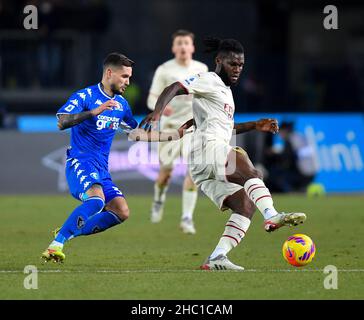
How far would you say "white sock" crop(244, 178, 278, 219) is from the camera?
910 centimetres

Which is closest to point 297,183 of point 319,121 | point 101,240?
point 319,121

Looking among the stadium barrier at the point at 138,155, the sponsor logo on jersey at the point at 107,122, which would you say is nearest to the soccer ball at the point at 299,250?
the sponsor logo on jersey at the point at 107,122

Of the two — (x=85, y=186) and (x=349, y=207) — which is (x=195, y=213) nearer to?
(x=349, y=207)

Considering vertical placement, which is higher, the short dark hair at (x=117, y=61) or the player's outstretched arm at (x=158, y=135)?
the short dark hair at (x=117, y=61)

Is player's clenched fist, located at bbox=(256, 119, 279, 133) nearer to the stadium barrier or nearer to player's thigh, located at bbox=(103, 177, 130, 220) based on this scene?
player's thigh, located at bbox=(103, 177, 130, 220)

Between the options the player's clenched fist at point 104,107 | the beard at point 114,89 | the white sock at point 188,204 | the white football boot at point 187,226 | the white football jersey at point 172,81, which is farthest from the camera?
the white football jersey at point 172,81

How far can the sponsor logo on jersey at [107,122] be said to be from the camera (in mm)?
9930

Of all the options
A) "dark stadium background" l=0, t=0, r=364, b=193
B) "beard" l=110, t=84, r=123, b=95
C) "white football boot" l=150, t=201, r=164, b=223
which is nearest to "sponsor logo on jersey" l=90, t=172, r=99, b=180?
"beard" l=110, t=84, r=123, b=95

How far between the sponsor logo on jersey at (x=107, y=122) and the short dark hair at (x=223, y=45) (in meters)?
1.17

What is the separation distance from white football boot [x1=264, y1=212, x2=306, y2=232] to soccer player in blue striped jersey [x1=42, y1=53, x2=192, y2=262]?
128 centimetres

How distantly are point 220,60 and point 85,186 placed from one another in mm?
1779

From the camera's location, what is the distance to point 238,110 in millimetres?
24547

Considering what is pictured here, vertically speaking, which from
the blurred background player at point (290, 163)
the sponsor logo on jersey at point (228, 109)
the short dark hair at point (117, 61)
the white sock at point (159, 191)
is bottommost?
the sponsor logo on jersey at point (228, 109)

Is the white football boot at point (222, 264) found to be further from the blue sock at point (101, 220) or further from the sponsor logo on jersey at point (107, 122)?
the sponsor logo on jersey at point (107, 122)
